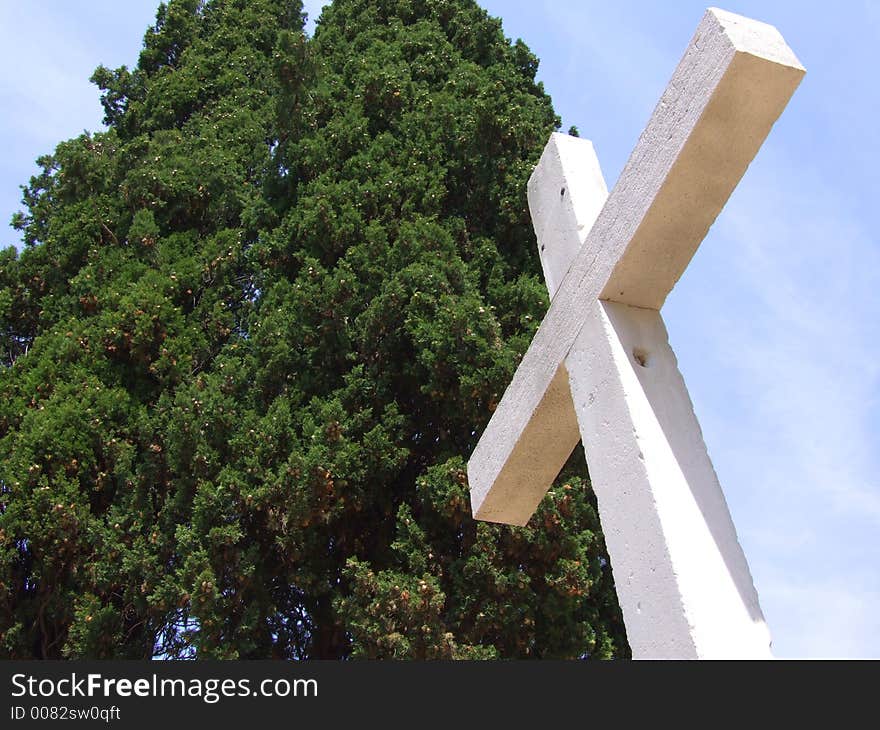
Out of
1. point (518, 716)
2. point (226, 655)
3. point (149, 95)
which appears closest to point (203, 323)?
point (226, 655)

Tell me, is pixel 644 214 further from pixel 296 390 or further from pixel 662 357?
pixel 296 390

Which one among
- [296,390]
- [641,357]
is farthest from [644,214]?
[296,390]

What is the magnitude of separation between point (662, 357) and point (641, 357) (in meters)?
0.06

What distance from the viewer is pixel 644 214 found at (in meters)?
2.03

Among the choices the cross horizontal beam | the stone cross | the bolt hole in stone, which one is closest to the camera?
the stone cross

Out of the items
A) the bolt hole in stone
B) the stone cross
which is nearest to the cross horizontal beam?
the stone cross

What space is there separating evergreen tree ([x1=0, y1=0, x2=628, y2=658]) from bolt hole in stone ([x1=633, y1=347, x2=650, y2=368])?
307 cm

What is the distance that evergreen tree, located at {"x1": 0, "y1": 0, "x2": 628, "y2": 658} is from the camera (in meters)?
5.11

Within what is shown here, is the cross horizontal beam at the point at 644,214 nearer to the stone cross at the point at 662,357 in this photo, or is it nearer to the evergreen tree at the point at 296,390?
the stone cross at the point at 662,357

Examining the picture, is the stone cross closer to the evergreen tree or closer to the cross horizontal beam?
the cross horizontal beam

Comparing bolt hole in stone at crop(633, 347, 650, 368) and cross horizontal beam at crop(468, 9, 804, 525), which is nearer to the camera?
cross horizontal beam at crop(468, 9, 804, 525)

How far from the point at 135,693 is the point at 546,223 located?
1735mm

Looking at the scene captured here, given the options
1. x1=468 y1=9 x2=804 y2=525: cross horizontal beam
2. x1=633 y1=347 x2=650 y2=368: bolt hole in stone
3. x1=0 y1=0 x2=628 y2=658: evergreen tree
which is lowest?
x1=633 y1=347 x2=650 y2=368: bolt hole in stone

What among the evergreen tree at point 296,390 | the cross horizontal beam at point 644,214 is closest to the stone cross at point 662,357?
the cross horizontal beam at point 644,214
